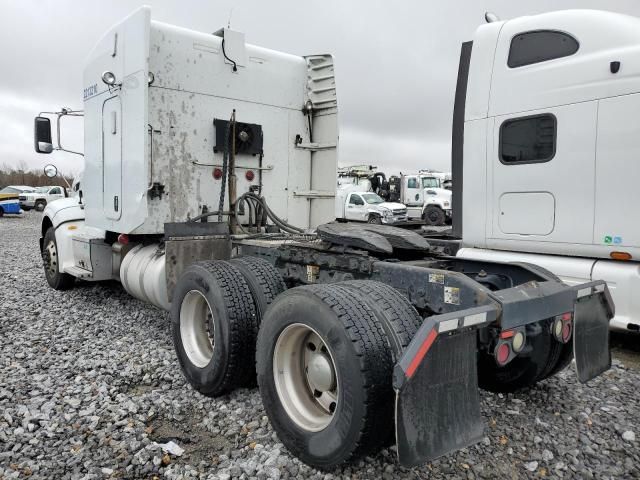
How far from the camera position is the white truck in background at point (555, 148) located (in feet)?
15.5

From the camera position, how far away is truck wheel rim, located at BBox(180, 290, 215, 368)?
13.5 feet

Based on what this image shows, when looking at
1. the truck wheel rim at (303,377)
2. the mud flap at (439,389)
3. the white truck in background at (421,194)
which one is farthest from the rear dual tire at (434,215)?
the mud flap at (439,389)

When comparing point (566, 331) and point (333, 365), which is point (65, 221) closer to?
point (333, 365)

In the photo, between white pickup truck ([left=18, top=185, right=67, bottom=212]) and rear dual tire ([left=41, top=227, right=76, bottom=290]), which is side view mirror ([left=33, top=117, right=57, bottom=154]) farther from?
white pickup truck ([left=18, top=185, right=67, bottom=212])

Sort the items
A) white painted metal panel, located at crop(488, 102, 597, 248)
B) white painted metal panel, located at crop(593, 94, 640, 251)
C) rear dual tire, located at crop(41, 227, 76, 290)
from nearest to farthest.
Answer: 1. white painted metal panel, located at crop(593, 94, 640, 251)
2. white painted metal panel, located at crop(488, 102, 597, 248)
3. rear dual tire, located at crop(41, 227, 76, 290)

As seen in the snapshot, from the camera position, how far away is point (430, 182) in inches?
996

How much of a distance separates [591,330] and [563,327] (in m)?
0.21

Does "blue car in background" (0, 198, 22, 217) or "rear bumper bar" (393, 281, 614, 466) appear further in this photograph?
"blue car in background" (0, 198, 22, 217)

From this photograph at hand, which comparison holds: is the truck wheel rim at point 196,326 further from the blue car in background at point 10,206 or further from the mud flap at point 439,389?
the blue car in background at point 10,206

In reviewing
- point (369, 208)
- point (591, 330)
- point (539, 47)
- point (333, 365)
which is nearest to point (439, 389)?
point (333, 365)

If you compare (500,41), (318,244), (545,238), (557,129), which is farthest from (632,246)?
(318,244)

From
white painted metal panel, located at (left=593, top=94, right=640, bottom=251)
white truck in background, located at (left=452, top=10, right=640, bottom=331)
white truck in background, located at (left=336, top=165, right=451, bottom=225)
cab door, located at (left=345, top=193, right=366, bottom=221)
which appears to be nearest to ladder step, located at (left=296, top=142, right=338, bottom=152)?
white truck in background, located at (left=452, top=10, right=640, bottom=331)

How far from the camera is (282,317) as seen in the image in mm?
2938

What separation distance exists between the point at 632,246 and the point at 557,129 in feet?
4.39
